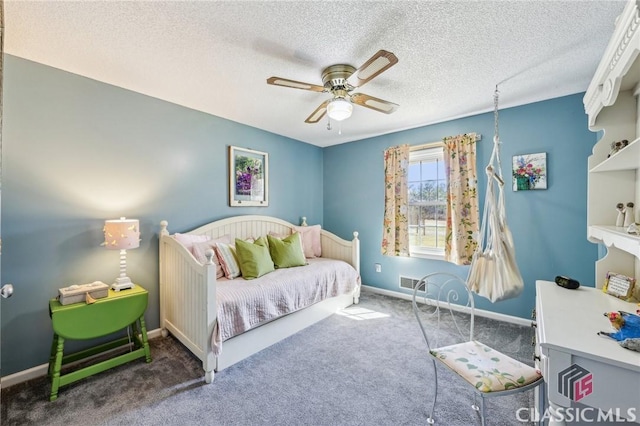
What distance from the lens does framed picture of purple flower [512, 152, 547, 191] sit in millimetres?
2812

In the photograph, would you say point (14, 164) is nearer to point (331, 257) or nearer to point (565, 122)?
point (331, 257)

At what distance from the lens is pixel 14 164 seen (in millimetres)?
2029

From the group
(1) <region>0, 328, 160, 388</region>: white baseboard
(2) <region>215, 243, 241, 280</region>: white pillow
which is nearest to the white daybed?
(2) <region>215, 243, 241, 280</region>: white pillow

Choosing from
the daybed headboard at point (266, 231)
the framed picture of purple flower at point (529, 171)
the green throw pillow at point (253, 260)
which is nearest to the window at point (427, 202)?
the framed picture of purple flower at point (529, 171)

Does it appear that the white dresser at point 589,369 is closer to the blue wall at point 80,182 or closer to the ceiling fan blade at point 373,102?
the ceiling fan blade at point 373,102

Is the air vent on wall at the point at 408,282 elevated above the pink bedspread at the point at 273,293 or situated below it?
below

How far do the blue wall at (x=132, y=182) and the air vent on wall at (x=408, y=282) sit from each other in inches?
3.3

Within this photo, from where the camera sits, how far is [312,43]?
1.84 metres

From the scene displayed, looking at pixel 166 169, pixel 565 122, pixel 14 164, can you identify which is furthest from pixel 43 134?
pixel 565 122

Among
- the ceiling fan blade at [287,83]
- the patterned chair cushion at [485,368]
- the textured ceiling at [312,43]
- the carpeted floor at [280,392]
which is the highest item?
the textured ceiling at [312,43]

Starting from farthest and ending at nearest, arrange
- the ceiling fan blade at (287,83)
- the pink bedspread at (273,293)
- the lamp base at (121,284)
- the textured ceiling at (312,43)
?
the lamp base at (121,284) < the pink bedspread at (273,293) < the ceiling fan blade at (287,83) < the textured ceiling at (312,43)

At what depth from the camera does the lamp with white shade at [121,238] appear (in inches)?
85.9

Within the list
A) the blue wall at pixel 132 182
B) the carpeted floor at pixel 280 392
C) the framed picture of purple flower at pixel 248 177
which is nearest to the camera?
the carpeted floor at pixel 280 392

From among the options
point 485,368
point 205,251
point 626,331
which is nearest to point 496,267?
point 485,368
